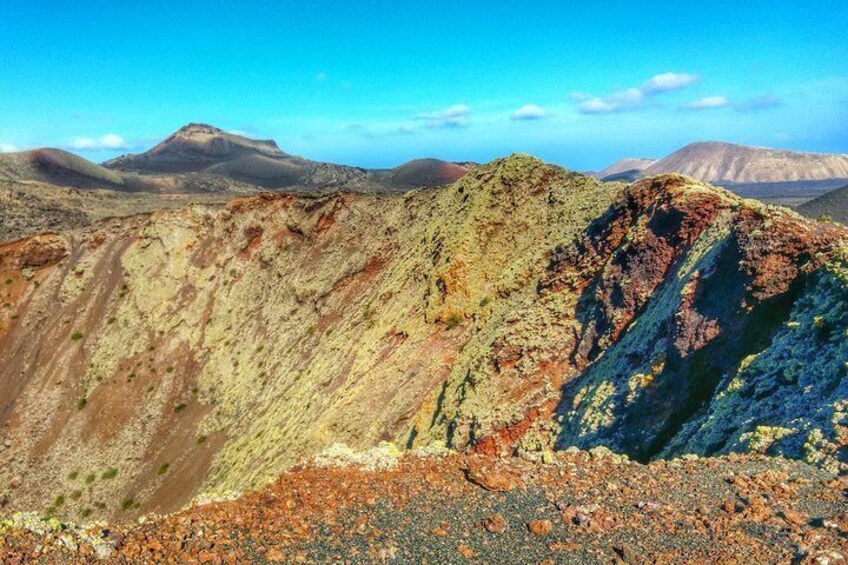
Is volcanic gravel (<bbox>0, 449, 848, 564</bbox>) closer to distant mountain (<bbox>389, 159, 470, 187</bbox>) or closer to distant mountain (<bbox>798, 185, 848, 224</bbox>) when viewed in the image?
distant mountain (<bbox>798, 185, 848, 224</bbox>)

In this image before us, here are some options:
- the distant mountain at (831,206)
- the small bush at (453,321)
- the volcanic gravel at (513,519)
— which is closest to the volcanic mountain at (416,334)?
the small bush at (453,321)

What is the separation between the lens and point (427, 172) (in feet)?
559

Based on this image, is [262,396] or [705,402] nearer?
[705,402]

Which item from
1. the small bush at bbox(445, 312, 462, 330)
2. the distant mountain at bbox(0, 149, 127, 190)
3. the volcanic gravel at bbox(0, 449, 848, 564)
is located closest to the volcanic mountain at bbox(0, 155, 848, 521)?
the small bush at bbox(445, 312, 462, 330)

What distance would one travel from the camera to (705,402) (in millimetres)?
15156

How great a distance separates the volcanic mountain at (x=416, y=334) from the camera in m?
15.6

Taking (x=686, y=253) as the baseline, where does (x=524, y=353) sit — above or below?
below

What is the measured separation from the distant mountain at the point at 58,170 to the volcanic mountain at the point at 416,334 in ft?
360

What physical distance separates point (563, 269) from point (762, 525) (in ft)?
60.6

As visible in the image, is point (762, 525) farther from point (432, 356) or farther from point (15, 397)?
point (15, 397)

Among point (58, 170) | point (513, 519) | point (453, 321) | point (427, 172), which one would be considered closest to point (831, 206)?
point (453, 321)

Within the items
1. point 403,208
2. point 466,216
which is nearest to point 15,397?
point 403,208

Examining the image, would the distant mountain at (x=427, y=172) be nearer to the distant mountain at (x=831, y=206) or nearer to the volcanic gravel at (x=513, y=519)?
the distant mountain at (x=831, y=206)

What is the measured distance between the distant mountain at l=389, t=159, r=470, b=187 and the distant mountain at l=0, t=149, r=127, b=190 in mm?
75210
